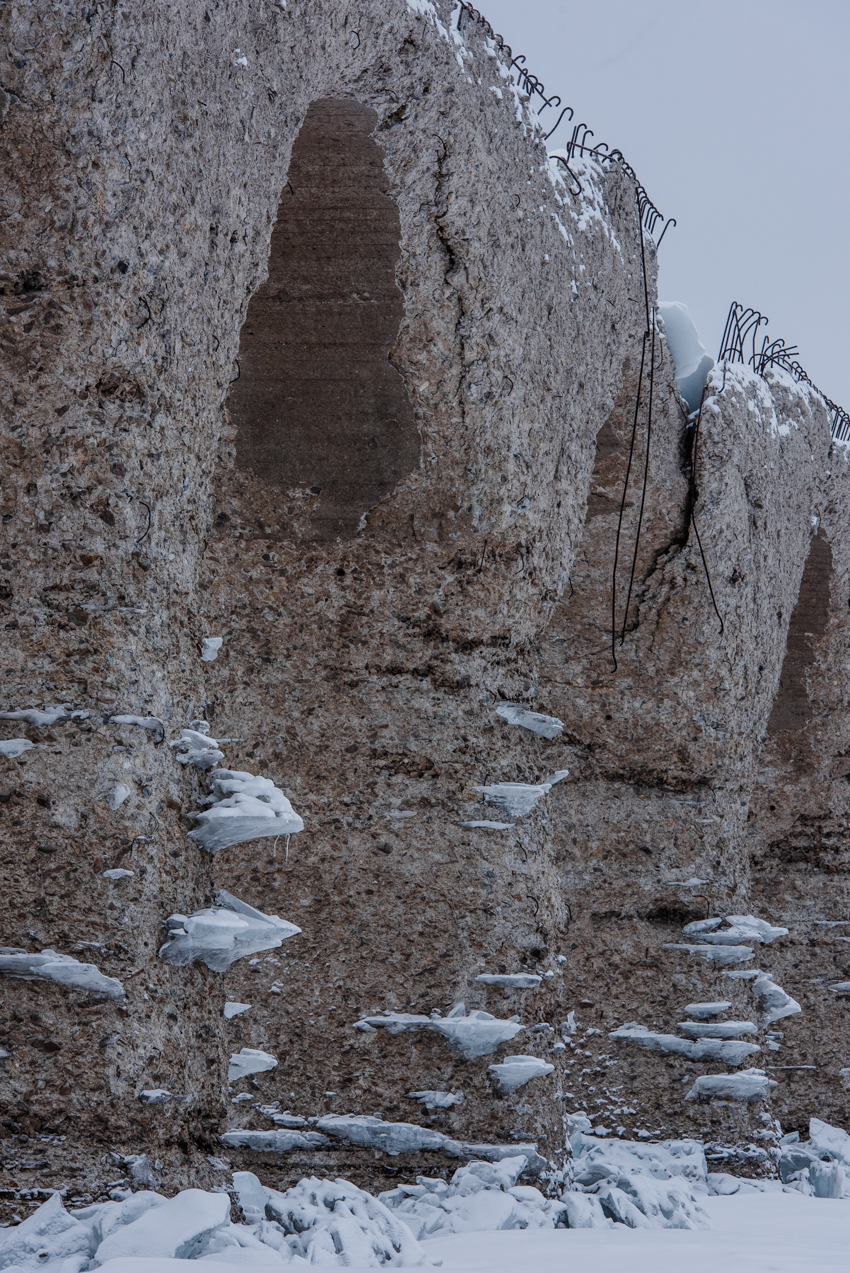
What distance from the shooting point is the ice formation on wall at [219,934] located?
7.80 feet

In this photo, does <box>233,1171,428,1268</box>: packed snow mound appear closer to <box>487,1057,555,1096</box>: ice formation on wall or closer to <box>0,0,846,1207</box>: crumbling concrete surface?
A: <box>0,0,846,1207</box>: crumbling concrete surface

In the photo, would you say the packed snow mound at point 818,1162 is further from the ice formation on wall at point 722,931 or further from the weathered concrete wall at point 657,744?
the ice formation on wall at point 722,931

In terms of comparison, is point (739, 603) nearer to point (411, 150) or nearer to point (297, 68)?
point (411, 150)

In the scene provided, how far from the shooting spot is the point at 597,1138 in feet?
17.0

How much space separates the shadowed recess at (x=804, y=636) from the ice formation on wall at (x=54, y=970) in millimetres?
5786

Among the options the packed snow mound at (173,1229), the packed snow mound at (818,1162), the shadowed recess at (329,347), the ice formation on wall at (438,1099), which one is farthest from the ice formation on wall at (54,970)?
the packed snow mound at (818,1162)

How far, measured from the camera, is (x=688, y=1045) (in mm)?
5285

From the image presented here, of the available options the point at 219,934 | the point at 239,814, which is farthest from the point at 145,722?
the point at 219,934

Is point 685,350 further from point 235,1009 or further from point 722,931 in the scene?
point 235,1009

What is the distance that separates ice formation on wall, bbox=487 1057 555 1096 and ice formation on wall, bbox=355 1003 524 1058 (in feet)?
0.20

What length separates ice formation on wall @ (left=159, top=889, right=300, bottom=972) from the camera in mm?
2377

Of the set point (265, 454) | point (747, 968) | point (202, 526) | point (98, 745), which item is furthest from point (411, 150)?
point (747, 968)

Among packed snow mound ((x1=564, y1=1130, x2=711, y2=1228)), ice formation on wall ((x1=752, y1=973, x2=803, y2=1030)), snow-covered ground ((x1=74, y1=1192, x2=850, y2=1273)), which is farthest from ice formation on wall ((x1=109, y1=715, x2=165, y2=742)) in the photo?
ice formation on wall ((x1=752, y1=973, x2=803, y2=1030))

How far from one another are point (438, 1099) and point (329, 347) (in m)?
2.49
